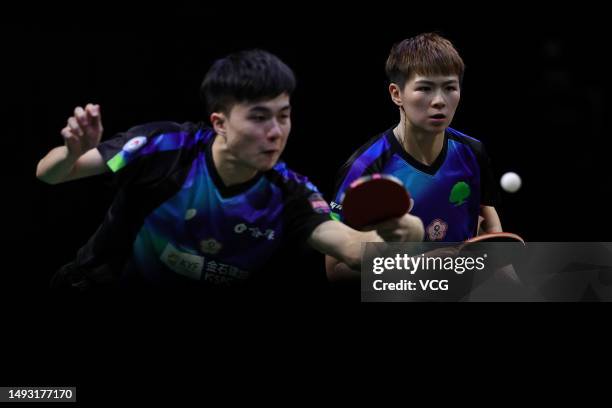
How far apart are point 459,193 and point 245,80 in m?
1.00

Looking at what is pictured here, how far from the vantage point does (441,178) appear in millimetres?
3605

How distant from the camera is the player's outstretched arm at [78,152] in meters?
2.94

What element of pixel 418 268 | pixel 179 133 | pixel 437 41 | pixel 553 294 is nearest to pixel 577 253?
pixel 553 294

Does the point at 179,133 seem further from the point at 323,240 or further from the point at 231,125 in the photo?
the point at 323,240

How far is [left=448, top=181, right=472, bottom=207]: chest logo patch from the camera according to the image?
3.63 metres

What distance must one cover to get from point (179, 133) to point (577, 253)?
1.51 m

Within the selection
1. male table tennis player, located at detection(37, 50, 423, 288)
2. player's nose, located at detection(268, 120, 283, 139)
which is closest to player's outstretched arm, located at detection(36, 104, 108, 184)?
male table tennis player, located at detection(37, 50, 423, 288)

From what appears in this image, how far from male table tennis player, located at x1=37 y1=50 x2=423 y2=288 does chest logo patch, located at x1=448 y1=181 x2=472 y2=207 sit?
0.58 m

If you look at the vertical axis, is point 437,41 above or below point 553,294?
above

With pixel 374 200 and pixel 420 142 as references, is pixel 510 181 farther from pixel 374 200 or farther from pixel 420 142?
pixel 374 200

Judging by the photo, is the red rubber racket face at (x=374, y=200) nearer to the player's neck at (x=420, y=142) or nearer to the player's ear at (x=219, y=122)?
the player's ear at (x=219, y=122)

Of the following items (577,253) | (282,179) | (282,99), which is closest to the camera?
(282,99)

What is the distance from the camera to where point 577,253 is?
3598mm

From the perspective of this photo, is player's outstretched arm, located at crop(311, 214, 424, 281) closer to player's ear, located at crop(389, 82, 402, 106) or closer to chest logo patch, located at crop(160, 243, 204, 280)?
chest logo patch, located at crop(160, 243, 204, 280)
